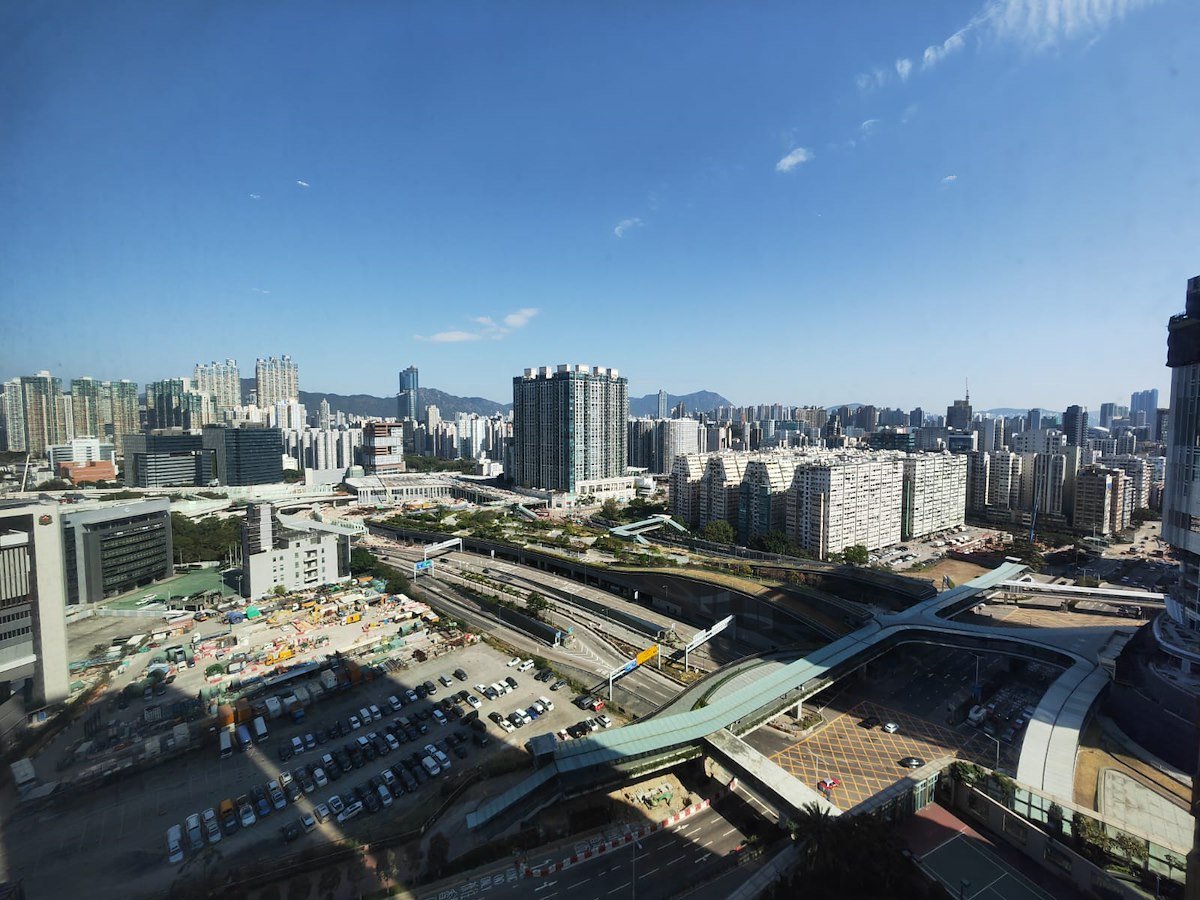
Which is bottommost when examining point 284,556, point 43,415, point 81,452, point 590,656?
point 590,656

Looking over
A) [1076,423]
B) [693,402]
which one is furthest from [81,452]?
[693,402]

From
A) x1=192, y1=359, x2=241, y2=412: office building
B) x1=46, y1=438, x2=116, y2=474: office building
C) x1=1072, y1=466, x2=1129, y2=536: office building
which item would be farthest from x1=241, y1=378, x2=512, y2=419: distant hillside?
x1=1072, y1=466, x2=1129, y2=536: office building

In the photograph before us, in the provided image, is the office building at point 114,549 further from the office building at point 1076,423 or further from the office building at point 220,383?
the office building at point 1076,423

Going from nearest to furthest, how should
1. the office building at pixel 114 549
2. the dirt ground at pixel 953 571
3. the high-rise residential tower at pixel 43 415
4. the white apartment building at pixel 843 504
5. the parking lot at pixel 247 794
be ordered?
the parking lot at pixel 247 794 < the high-rise residential tower at pixel 43 415 < the office building at pixel 114 549 < the dirt ground at pixel 953 571 < the white apartment building at pixel 843 504

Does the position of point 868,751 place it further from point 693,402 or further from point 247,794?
point 693,402

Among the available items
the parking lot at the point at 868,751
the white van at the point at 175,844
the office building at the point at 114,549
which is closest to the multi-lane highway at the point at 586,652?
the parking lot at the point at 868,751

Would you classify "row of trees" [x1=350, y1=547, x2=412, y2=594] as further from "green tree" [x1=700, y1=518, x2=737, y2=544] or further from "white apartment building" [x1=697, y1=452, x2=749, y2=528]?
"white apartment building" [x1=697, y1=452, x2=749, y2=528]

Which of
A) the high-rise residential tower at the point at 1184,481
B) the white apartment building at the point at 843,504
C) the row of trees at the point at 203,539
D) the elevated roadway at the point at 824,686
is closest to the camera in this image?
the elevated roadway at the point at 824,686
